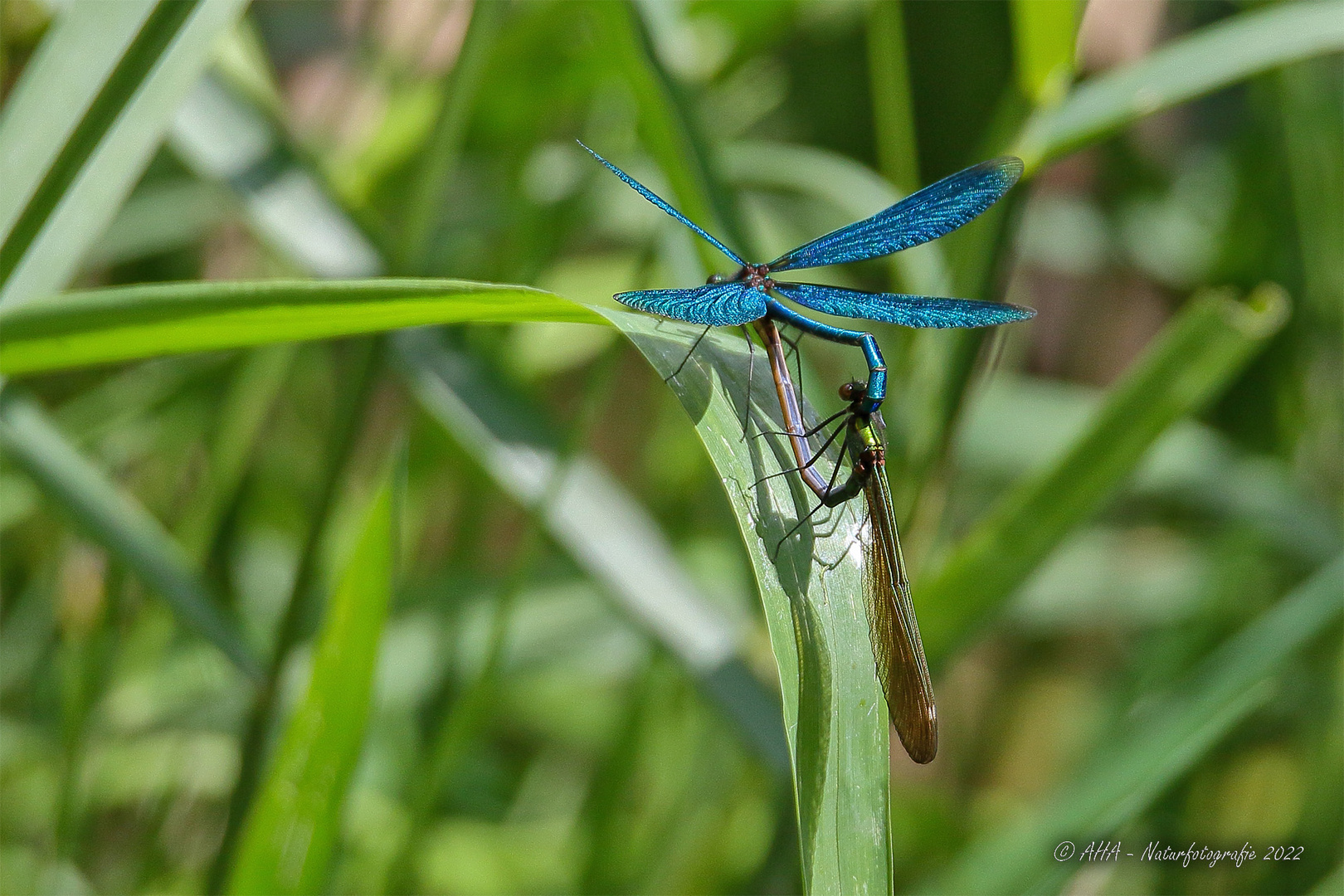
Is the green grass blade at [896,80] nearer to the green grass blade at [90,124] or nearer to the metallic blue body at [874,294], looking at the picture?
the metallic blue body at [874,294]

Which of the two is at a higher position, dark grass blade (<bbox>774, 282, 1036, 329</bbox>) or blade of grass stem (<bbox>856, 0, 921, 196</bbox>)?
blade of grass stem (<bbox>856, 0, 921, 196</bbox>)

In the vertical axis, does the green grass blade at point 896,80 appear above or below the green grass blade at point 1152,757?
above

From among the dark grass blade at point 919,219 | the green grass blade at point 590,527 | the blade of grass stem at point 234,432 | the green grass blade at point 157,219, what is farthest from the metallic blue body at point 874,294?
the green grass blade at point 157,219

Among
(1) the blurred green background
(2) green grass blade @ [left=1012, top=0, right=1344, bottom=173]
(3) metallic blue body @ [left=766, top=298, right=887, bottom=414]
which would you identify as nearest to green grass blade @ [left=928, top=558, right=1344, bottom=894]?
(1) the blurred green background

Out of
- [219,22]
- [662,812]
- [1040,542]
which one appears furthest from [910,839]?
[219,22]

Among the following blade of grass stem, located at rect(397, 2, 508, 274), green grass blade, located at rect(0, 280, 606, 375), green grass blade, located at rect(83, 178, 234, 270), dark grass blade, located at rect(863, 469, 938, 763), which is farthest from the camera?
green grass blade, located at rect(83, 178, 234, 270)

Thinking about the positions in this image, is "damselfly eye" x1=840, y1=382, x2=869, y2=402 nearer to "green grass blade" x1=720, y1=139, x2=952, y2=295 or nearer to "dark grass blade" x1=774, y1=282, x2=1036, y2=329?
"dark grass blade" x1=774, y1=282, x2=1036, y2=329

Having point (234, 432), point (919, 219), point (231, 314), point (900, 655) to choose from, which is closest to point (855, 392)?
point (919, 219)
